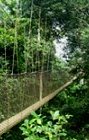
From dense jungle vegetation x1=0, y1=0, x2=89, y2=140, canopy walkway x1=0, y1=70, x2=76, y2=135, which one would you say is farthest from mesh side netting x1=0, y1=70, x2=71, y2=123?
dense jungle vegetation x1=0, y1=0, x2=89, y2=140

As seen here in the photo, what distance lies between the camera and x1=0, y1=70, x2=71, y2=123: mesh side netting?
6.37 metres

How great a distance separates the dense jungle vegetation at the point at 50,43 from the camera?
431 inches

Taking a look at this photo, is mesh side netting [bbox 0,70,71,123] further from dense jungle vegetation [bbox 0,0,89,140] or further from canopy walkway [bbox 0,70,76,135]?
dense jungle vegetation [bbox 0,0,89,140]

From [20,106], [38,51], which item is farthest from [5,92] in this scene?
[38,51]

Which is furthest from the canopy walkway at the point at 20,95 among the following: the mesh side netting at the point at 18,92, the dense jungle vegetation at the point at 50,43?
the dense jungle vegetation at the point at 50,43

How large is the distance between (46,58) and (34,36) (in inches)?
41.4

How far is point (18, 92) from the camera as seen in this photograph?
7.43 meters

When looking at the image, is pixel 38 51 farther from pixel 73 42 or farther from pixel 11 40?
pixel 11 40

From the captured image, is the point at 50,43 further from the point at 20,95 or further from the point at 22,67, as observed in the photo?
the point at 20,95

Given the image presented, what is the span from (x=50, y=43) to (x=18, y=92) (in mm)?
7209

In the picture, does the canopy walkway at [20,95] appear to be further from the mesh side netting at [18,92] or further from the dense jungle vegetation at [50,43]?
the dense jungle vegetation at [50,43]

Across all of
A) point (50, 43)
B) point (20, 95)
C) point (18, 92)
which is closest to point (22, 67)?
point (50, 43)

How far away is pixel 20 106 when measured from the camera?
7.42 m

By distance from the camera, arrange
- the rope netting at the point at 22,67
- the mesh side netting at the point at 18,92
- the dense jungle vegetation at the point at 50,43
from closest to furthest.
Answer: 1. the mesh side netting at the point at 18,92
2. the rope netting at the point at 22,67
3. the dense jungle vegetation at the point at 50,43
